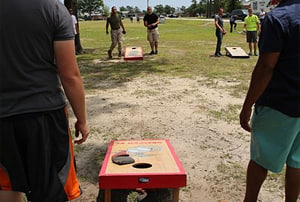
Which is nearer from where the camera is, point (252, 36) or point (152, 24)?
point (252, 36)

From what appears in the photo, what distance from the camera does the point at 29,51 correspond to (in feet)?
5.83

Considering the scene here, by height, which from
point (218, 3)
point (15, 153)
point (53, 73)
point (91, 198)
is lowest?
point (91, 198)

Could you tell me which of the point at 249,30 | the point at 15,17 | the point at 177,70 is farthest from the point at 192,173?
the point at 249,30

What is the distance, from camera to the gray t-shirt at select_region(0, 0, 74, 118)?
1710mm

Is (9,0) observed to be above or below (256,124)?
above

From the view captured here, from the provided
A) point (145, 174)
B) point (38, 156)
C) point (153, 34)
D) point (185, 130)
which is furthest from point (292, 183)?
point (153, 34)

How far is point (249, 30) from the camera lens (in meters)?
12.0

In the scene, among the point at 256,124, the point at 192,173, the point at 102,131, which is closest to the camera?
the point at 256,124

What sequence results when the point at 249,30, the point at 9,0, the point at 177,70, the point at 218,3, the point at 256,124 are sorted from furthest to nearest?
1. the point at 218,3
2. the point at 249,30
3. the point at 177,70
4. the point at 256,124
5. the point at 9,0

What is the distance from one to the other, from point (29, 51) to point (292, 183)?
211 cm

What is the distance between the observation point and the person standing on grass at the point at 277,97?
2.13 m

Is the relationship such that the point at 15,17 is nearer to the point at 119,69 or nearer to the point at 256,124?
the point at 256,124

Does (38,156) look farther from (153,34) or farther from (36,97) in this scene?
(153,34)

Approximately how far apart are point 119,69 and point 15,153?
26.3ft
